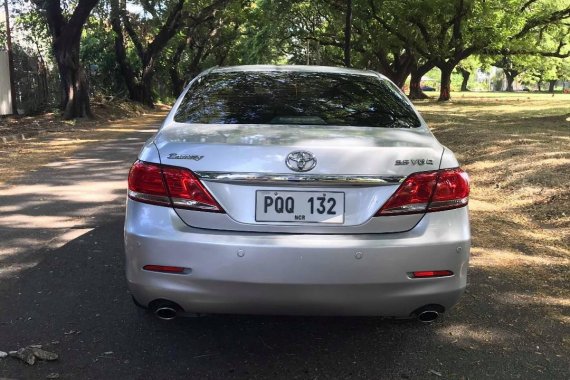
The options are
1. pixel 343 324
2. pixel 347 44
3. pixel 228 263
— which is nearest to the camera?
pixel 228 263

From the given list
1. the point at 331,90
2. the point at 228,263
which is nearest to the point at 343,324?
the point at 228,263

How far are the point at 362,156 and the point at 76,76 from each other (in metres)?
18.6

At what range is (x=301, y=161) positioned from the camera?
2.89 metres

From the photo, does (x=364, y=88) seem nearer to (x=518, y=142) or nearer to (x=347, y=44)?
(x=518, y=142)

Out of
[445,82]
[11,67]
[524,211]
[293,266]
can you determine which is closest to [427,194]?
[293,266]

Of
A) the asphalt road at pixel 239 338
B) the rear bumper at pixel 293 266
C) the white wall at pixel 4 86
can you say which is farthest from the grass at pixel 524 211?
the white wall at pixel 4 86

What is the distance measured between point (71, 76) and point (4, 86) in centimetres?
210

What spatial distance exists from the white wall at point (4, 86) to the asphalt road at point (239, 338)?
15.2 metres

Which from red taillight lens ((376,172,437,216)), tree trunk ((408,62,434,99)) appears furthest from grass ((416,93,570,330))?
tree trunk ((408,62,434,99))

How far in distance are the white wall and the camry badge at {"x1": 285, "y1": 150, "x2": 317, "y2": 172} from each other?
17.9 meters

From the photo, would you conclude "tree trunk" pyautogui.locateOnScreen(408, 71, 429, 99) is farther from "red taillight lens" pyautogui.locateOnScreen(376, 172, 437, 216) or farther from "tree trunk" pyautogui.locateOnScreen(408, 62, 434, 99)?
"red taillight lens" pyautogui.locateOnScreen(376, 172, 437, 216)

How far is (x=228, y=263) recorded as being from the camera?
112 inches

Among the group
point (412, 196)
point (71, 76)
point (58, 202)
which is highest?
point (71, 76)

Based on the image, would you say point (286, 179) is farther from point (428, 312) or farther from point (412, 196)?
point (428, 312)
